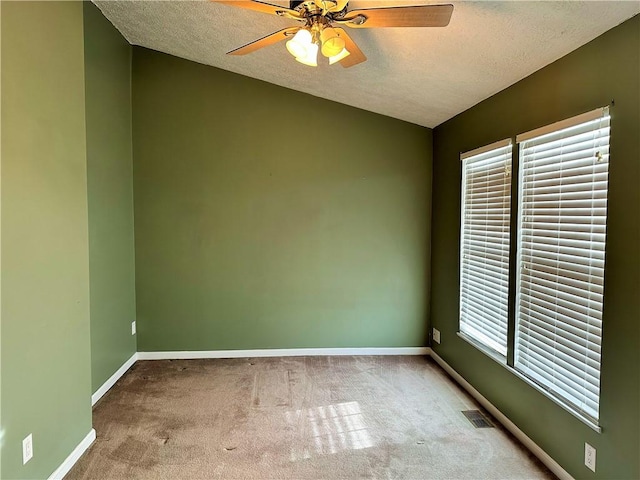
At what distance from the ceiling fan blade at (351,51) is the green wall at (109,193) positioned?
1934 millimetres

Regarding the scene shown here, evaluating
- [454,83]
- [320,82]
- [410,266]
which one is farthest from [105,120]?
[410,266]

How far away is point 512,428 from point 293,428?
145cm

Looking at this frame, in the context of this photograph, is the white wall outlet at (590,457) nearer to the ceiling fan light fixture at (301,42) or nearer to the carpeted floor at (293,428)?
the carpeted floor at (293,428)

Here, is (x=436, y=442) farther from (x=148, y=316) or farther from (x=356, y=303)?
(x=148, y=316)

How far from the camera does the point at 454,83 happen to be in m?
2.67

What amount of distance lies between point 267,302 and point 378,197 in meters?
1.55

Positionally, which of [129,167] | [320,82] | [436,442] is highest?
[320,82]

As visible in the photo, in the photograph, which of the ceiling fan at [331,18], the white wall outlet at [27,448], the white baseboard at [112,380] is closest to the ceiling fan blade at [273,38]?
the ceiling fan at [331,18]

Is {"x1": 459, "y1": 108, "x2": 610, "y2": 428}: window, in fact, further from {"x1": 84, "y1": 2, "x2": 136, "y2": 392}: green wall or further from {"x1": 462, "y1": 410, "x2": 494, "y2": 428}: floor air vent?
{"x1": 84, "y1": 2, "x2": 136, "y2": 392}: green wall

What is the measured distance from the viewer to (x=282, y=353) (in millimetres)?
3797

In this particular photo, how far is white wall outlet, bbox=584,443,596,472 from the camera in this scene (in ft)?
6.07

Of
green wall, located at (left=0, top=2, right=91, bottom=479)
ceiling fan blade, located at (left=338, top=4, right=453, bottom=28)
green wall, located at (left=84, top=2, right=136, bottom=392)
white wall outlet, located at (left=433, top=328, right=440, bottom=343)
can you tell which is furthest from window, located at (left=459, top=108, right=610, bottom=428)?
green wall, located at (left=84, top=2, right=136, bottom=392)

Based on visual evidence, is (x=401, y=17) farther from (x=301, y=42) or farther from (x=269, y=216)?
(x=269, y=216)

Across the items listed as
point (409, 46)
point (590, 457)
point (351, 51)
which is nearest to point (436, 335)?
point (590, 457)
